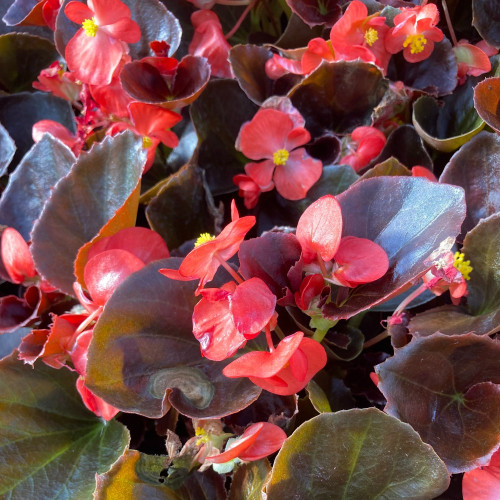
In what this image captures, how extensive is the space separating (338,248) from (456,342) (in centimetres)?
12

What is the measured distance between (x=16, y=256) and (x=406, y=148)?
434mm

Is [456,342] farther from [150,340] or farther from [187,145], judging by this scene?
[187,145]

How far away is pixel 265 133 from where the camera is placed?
65 centimetres

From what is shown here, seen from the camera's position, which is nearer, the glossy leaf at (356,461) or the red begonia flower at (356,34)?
the glossy leaf at (356,461)

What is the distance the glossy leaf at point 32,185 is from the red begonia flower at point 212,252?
0.29 metres

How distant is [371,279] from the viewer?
0.43 meters

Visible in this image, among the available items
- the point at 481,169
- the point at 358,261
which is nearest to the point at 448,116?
the point at 481,169

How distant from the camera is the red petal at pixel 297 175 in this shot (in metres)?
0.65

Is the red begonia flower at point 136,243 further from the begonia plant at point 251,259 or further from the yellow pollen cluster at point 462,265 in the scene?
the yellow pollen cluster at point 462,265

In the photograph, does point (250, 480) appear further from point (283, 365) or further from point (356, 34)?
point (356, 34)

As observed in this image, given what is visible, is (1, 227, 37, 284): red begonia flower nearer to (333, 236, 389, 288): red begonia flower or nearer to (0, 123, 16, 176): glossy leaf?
(0, 123, 16, 176): glossy leaf

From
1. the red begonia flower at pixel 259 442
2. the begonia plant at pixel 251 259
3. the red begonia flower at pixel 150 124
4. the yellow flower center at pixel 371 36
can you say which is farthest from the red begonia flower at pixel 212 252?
the yellow flower center at pixel 371 36

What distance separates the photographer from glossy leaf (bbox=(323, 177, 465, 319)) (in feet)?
1.47

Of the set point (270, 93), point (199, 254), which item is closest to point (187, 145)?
point (270, 93)
